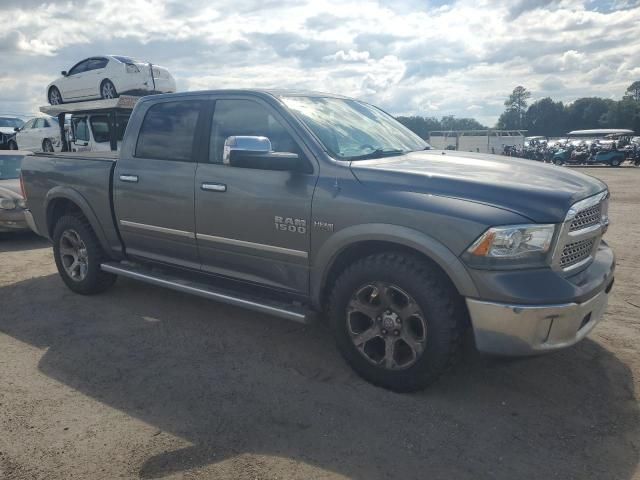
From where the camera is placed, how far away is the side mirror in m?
3.51

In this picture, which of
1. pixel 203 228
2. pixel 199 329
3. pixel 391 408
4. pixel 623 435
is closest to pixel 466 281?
pixel 391 408

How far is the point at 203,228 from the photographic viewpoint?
167 inches

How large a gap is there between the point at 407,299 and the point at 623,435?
4.59ft

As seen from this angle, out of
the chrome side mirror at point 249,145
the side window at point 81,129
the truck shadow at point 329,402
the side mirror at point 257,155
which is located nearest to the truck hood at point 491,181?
the side mirror at point 257,155

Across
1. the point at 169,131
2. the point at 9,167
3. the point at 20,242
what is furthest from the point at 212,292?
the point at 9,167

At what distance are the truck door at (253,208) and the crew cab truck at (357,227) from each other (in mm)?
12

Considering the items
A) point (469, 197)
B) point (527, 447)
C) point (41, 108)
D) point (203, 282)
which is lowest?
point (527, 447)

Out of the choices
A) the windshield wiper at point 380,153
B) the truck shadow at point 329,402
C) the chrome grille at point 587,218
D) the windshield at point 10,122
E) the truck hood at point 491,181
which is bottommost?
the truck shadow at point 329,402

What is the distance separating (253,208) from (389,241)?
3.69 ft

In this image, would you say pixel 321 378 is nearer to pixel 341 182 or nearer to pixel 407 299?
pixel 407 299

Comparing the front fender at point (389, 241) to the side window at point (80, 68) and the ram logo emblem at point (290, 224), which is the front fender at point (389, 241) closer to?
the ram logo emblem at point (290, 224)

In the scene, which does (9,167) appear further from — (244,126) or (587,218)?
(587,218)

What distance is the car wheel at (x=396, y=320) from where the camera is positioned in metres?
3.16

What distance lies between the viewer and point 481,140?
4366cm
